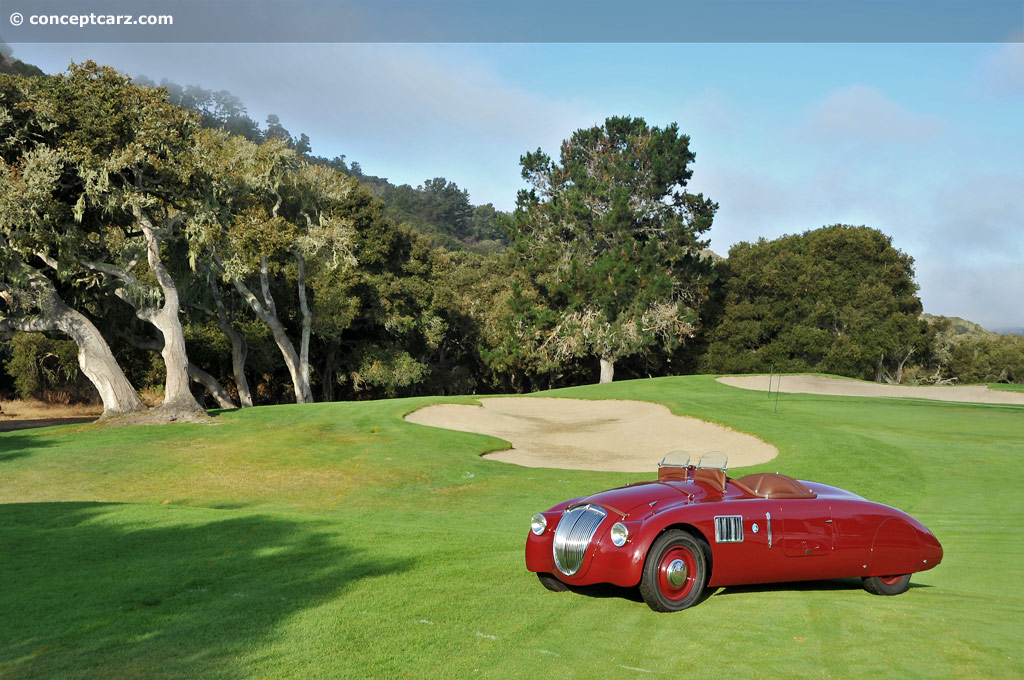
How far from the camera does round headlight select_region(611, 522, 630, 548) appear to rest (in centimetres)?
603

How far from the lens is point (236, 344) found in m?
34.2

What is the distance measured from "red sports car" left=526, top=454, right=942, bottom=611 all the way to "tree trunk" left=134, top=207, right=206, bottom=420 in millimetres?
18523

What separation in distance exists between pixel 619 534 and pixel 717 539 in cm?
93

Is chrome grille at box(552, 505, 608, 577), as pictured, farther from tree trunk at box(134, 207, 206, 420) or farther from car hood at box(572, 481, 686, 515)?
tree trunk at box(134, 207, 206, 420)

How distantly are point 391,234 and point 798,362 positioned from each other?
102 feet

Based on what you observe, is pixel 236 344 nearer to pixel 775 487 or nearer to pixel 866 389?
pixel 866 389

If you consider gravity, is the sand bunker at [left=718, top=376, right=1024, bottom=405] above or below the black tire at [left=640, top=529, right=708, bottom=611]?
above

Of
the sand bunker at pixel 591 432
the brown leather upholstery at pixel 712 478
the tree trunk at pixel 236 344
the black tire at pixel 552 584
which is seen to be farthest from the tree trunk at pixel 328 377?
the brown leather upholstery at pixel 712 478

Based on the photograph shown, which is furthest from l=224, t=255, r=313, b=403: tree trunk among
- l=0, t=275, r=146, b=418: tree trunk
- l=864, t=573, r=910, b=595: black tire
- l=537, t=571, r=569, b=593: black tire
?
Result: l=864, t=573, r=910, b=595: black tire

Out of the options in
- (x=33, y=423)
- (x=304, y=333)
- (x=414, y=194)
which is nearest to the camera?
(x=33, y=423)

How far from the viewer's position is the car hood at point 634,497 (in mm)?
6371

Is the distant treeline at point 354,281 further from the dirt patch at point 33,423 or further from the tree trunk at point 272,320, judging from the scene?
the dirt patch at point 33,423

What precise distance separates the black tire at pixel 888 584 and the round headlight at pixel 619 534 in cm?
289

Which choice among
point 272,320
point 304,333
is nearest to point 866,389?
point 304,333
